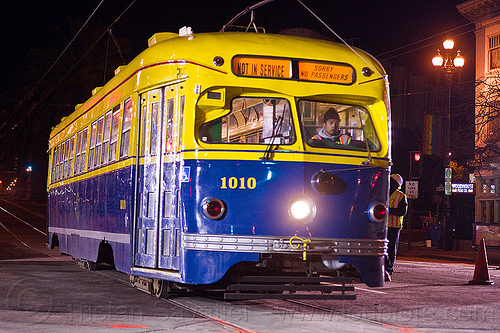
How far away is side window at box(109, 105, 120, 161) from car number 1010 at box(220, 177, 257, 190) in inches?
121

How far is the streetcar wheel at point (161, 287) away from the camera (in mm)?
9469

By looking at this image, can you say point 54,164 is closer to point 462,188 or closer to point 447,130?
point 447,130

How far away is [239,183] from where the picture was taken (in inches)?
330

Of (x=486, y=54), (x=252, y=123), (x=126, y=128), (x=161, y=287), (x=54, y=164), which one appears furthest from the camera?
(x=486, y=54)

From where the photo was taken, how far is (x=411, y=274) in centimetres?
1589

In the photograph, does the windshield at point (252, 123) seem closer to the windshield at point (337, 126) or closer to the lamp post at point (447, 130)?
the windshield at point (337, 126)

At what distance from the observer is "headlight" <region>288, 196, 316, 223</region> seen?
832 centimetres

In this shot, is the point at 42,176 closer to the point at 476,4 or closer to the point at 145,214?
the point at 476,4

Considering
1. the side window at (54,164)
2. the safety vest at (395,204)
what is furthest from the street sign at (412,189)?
the safety vest at (395,204)

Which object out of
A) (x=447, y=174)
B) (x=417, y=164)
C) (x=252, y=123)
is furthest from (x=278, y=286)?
(x=447, y=174)

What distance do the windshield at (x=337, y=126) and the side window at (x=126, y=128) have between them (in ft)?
8.84

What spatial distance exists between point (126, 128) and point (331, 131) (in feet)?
10.3

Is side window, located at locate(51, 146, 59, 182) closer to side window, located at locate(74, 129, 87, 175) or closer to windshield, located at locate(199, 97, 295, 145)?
side window, located at locate(74, 129, 87, 175)

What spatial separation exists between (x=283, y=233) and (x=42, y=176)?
48365mm
